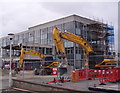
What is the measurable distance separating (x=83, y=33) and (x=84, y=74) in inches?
1090

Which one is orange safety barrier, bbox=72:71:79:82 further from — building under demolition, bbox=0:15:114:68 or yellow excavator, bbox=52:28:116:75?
building under demolition, bbox=0:15:114:68

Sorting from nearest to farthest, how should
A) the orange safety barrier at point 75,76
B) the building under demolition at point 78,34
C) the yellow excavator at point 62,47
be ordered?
1. the orange safety barrier at point 75,76
2. the yellow excavator at point 62,47
3. the building under demolition at point 78,34

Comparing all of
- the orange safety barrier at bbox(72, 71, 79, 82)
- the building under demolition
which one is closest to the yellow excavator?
the orange safety barrier at bbox(72, 71, 79, 82)

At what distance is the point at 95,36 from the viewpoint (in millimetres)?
44500

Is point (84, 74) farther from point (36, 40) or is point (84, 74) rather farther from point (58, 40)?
point (36, 40)

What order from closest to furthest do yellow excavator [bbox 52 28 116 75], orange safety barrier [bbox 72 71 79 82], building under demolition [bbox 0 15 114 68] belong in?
orange safety barrier [bbox 72 71 79 82] → yellow excavator [bbox 52 28 116 75] → building under demolition [bbox 0 15 114 68]

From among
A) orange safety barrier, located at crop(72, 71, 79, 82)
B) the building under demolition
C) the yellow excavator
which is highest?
the building under demolition

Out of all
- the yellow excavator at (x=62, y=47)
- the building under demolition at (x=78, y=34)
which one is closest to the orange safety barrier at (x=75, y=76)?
the yellow excavator at (x=62, y=47)

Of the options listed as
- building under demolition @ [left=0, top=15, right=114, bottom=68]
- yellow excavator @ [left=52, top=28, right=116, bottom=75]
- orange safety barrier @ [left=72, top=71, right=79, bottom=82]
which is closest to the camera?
orange safety barrier @ [left=72, top=71, right=79, bottom=82]

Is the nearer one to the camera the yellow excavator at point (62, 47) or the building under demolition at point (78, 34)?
the yellow excavator at point (62, 47)

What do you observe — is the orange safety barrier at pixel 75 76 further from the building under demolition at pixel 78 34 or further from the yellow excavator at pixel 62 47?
the building under demolition at pixel 78 34

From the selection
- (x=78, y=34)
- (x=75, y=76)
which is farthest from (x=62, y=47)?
(x=78, y=34)

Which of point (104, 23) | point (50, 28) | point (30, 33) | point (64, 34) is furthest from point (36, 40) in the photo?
point (64, 34)

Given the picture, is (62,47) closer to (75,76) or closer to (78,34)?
(75,76)
